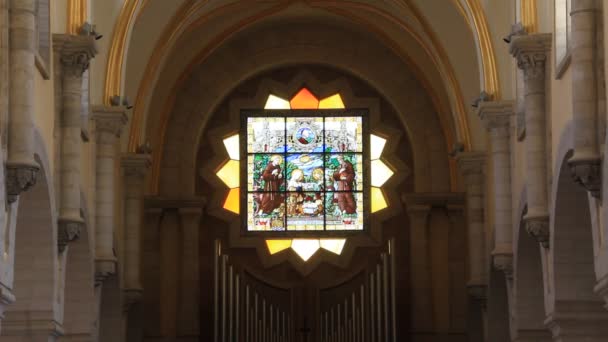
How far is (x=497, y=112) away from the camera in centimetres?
2598

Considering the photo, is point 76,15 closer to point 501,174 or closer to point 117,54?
point 117,54

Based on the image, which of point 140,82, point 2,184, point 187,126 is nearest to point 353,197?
point 187,126

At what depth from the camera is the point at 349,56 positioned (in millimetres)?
33875

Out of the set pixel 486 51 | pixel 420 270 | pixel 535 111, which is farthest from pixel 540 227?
pixel 420 270

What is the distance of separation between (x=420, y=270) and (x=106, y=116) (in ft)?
30.0

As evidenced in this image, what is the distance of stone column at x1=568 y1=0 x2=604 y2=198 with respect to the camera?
Answer: 1742 cm

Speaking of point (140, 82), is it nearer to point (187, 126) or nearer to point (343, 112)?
point (187, 126)

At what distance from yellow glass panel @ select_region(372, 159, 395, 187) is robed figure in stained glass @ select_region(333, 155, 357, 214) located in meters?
0.51

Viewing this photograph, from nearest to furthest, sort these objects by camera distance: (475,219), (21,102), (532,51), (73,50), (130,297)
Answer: (21,102)
(532,51)
(73,50)
(475,219)
(130,297)

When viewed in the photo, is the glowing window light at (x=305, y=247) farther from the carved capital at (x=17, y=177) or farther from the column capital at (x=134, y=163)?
the carved capital at (x=17, y=177)

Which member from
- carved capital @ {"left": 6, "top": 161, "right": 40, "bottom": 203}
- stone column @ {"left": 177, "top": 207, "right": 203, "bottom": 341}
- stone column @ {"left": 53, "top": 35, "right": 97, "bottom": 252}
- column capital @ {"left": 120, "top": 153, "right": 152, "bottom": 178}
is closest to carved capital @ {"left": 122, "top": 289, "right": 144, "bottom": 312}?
column capital @ {"left": 120, "top": 153, "right": 152, "bottom": 178}

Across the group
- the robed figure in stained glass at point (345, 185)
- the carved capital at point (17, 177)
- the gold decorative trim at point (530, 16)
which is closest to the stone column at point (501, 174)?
the gold decorative trim at point (530, 16)

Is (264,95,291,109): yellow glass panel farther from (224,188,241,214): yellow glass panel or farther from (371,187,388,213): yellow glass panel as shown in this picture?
(371,187,388,213): yellow glass panel

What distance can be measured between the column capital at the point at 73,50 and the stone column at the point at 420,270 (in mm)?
11178
